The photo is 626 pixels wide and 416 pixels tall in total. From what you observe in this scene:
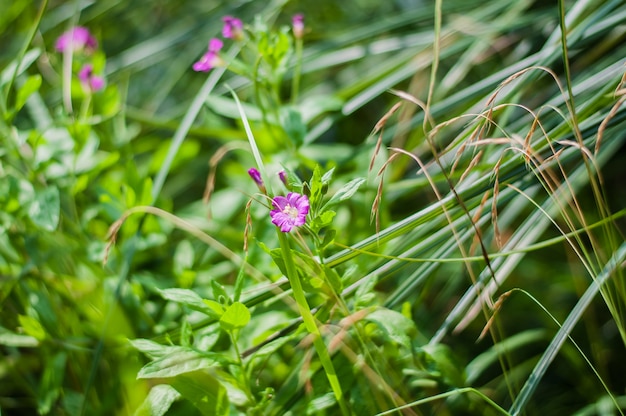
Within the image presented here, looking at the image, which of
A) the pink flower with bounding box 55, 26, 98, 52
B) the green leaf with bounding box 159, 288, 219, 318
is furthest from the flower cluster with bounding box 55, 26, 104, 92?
the green leaf with bounding box 159, 288, 219, 318

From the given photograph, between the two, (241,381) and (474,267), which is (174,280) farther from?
(474,267)

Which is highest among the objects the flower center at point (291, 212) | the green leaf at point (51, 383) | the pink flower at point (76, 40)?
the pink flower at point (76, 40)

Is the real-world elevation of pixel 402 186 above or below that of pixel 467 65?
below

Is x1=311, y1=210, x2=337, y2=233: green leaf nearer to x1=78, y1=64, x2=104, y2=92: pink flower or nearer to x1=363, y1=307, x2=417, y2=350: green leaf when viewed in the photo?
x1=363, y1=307, x2=417, y2=350: green leaf

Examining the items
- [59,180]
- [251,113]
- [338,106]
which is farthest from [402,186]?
[59,180]

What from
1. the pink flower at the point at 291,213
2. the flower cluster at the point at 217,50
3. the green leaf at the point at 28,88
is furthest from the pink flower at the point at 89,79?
the pink flower at the point at 291,213

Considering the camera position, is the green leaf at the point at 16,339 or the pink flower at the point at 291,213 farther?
the green leaf at the point at 16,339

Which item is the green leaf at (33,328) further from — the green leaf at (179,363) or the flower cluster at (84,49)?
the flower cluster at (84,49)

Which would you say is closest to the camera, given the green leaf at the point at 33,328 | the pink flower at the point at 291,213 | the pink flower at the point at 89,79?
the pink flower at the point at 291,213
